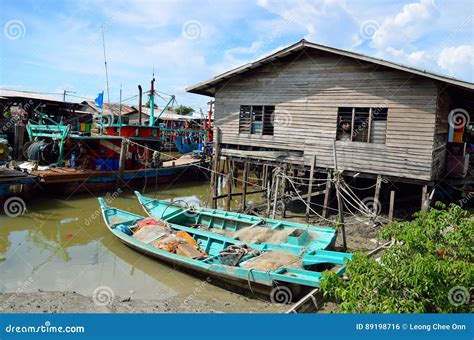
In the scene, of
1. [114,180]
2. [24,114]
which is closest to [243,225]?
[114,180]

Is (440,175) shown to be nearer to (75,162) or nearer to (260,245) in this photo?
(260,245)

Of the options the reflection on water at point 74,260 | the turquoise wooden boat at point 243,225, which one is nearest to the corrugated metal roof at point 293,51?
the turquoise wooden boat at point 243,225

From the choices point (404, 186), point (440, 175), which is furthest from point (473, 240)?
point (404, 186)

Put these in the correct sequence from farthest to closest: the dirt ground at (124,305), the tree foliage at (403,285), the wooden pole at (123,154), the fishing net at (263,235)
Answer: the wooden pole at (123,154), the fishing net at (263,235), the dirt ground at (124,305), the tree foliage at (403,285)

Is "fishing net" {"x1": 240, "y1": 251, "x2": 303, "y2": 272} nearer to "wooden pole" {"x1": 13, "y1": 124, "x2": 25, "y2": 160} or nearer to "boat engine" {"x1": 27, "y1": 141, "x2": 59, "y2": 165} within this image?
"boat engine" {"x1": 27, "y1": 141, "x2": 59, "y2": 165}

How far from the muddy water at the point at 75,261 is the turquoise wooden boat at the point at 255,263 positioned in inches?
15.1

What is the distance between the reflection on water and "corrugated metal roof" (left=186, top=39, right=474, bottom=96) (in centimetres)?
641

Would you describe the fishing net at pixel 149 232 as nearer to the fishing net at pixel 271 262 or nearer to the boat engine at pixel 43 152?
the fishing net at pixel 271 262

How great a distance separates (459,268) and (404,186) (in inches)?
500

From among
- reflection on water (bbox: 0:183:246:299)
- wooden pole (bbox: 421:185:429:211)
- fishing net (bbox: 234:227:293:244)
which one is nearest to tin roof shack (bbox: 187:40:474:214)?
wooden pole (bbox: 421:185:429:211)

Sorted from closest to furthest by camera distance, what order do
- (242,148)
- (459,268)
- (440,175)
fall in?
(459,268)
(440,175)
(242,148)

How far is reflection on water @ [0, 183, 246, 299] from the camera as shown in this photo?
8.55m

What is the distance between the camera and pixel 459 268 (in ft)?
15.9

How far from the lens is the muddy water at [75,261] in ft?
27.7
